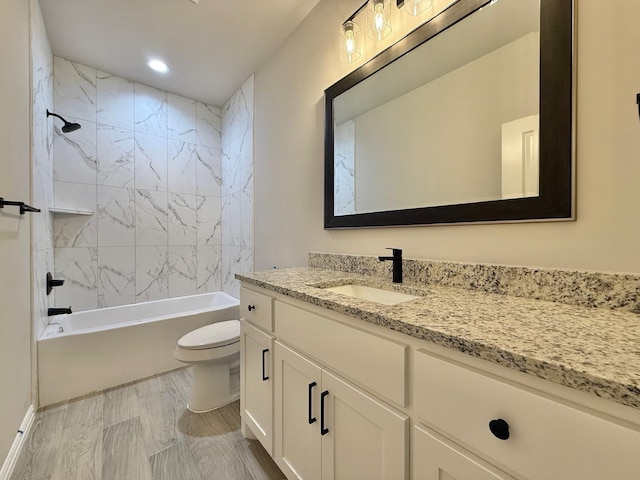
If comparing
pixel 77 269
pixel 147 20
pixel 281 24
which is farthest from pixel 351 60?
pixel 77 269

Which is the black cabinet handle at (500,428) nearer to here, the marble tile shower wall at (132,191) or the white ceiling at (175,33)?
the white ceiling at (175,33)

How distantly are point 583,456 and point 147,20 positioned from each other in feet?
9.34

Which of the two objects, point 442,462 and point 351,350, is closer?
point 442,462

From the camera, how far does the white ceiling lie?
1.79 m

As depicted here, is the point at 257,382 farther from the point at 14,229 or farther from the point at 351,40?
the point at 351,40

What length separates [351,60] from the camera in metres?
1.53

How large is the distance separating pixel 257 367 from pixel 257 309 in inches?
11.1

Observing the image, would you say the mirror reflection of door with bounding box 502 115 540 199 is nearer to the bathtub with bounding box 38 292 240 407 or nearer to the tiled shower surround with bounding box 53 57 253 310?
the tiled shower surround with bounding box 53 57 253 310

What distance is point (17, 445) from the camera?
135cm

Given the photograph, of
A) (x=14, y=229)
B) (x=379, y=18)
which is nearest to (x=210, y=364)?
(x=14, y=229)

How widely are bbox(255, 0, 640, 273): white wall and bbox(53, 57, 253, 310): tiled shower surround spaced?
995 millimetres

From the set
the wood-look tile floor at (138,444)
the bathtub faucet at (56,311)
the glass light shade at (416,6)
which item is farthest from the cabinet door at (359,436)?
the bathtub faucet at (56,311)

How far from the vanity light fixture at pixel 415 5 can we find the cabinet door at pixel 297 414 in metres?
1.54

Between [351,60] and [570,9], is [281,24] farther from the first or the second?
[570,9]
